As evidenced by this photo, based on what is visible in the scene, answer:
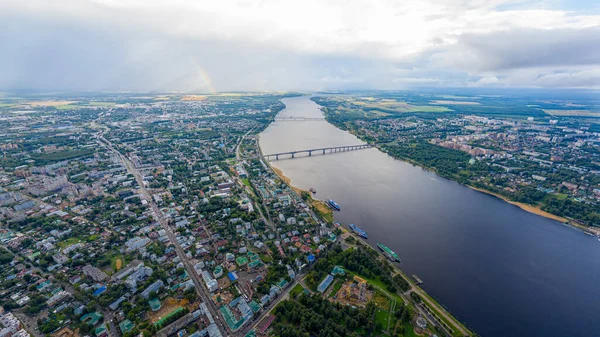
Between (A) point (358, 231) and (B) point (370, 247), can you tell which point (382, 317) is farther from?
(A) point (358, 231)

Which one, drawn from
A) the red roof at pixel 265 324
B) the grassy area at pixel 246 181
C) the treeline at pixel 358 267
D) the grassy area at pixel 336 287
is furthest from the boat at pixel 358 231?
the grassy area at pixel 246 181

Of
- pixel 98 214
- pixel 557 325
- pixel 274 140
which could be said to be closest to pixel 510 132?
pixel 274 140

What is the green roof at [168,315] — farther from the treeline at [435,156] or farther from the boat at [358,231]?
the treeline at [435,156]

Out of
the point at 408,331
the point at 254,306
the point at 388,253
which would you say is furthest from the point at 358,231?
the point at 254,306

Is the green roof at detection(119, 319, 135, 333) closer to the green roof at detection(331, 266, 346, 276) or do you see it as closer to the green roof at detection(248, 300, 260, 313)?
the green roof at detection(248, 300, 260, 313)

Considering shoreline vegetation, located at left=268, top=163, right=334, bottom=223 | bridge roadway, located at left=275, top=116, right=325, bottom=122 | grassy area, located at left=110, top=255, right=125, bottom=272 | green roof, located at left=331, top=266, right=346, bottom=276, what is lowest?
green roof, located at left=331, top=266, right=346, bottom=276

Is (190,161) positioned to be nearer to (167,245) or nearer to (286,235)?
(167,245)

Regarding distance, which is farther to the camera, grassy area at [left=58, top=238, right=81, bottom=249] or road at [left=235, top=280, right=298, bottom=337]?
grassy area at [left=58, top=238, right=81, bottom=249]

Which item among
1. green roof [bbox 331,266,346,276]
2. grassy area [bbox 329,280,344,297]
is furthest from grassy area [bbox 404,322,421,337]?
green roof [bbox 331,266,346,276]
